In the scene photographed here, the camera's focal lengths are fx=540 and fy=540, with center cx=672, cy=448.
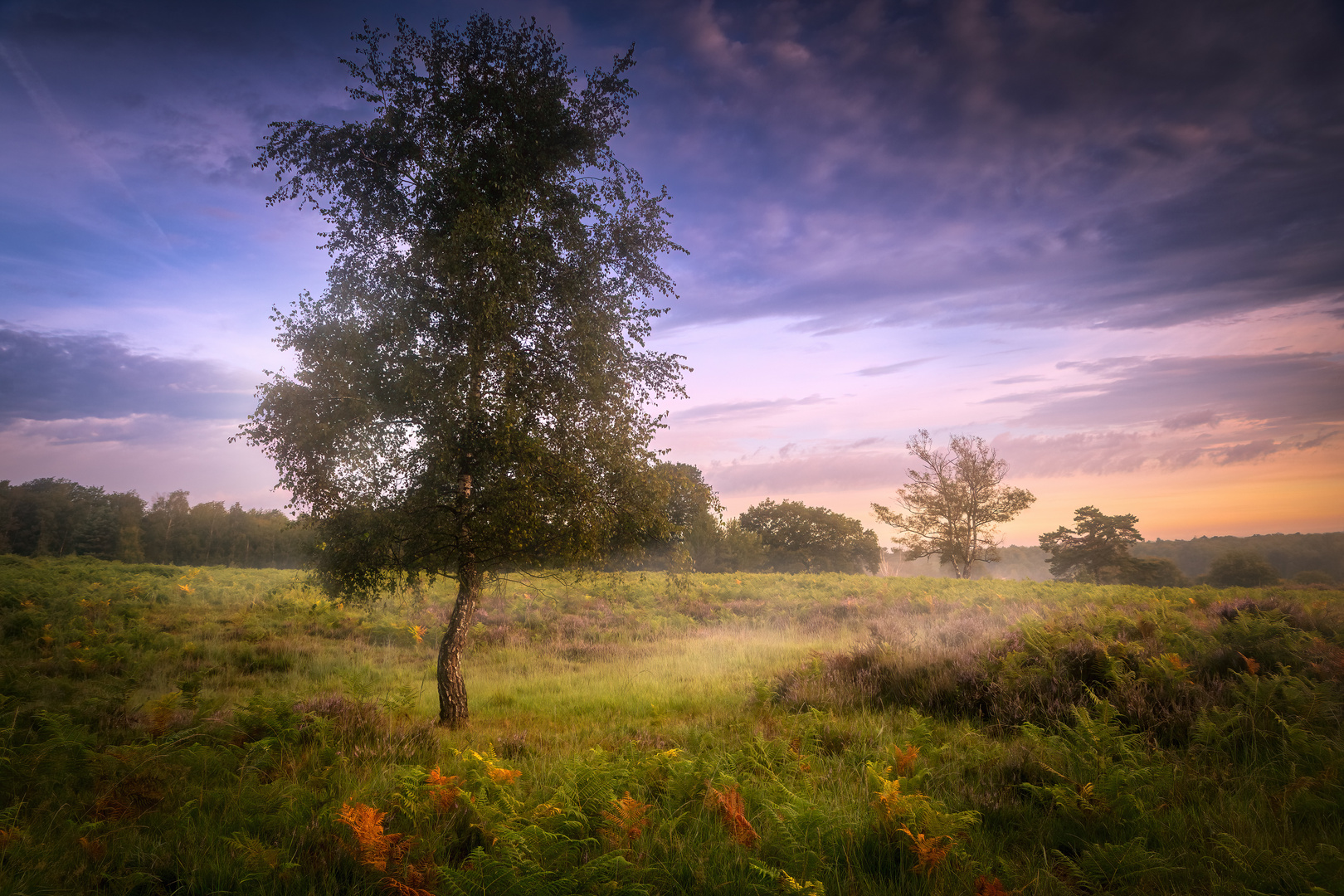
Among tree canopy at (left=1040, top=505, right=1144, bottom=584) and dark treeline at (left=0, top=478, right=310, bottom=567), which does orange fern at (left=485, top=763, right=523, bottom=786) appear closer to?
tree canopy at (left=1040, top=505, right=1144, bottom=584)

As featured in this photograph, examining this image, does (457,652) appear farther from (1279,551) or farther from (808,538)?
(808,538)

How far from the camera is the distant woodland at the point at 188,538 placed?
156ft

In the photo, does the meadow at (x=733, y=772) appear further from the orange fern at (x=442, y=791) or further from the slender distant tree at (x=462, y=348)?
the slender distant tree at (x=462, y=348)

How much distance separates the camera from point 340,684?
1150 centimetres

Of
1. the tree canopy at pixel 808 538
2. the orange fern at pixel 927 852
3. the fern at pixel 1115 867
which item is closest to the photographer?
the fern at pixel 1115 867

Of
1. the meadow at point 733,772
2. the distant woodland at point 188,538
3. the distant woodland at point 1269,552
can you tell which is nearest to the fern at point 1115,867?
the meadow at point 733,772

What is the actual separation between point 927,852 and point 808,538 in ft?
241

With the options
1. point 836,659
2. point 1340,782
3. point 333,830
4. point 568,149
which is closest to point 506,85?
point 568,149

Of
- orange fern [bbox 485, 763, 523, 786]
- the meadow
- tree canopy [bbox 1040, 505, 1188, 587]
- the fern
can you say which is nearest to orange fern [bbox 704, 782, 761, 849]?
the meadow

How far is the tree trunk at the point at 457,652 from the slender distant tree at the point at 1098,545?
55.0m

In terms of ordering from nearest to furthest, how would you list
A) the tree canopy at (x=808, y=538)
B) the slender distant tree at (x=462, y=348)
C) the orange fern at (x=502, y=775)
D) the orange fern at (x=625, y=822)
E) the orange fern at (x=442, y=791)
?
the orange fern at (x=625, y=822), the orange fern at (x=442, y=791), the orange fern at (x=502, y=775), the slender distant tree at (x=462, y=348), the tree canopy at (x=808, y=538)

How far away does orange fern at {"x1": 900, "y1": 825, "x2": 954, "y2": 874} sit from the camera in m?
3.51

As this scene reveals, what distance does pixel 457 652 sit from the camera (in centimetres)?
865

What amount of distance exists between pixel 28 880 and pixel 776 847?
475 centimetres
